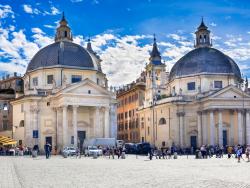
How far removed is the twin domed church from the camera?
220ft

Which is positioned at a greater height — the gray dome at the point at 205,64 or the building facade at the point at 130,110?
the gray dome at the point at 205,64

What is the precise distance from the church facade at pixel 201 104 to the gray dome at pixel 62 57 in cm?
1501

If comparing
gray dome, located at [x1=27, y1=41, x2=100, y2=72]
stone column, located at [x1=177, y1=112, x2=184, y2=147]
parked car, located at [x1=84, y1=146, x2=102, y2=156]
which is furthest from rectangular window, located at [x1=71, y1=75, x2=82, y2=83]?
stone column, located at [x1=177, y1=112, x2=184, y2=147]

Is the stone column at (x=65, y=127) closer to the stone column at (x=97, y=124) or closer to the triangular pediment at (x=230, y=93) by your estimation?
the stone column at (x=97, y=124)

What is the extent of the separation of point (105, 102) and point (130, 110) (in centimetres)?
3385

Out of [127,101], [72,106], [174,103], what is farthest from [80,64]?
[127,101]

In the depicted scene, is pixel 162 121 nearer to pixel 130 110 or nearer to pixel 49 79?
pixel 130 110

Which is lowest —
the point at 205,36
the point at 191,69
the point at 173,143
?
the point at 173,143

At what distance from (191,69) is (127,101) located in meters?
30.4

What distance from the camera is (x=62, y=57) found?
7206 cm

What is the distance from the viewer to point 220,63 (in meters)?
78.2

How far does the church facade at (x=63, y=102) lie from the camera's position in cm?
6588

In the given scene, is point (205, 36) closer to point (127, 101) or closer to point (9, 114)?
point (127, 101)

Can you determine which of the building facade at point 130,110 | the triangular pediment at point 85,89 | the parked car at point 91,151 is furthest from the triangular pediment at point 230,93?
the building facade at point 130,110
